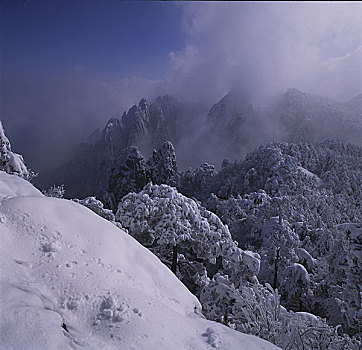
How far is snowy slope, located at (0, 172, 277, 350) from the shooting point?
246 centimetres

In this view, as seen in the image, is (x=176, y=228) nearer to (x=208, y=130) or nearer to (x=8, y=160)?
(x=8, y=160)

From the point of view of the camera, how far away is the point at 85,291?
3.15 metres

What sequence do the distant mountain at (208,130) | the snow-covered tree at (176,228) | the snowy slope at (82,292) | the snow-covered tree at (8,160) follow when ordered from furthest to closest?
the distant mountain at (208,130) → the snow-covered tree at (8,160) → the snow-covered tree at (176,228) → the snowy slope at (82,292)

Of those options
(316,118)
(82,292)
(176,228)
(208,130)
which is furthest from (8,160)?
(208,130)

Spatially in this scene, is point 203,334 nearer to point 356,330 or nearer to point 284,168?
point 356,330

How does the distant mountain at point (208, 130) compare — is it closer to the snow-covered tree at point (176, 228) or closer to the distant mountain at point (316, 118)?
the distant mountain at point (316, 118)

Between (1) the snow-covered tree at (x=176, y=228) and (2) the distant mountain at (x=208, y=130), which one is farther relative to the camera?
(2) the distant mountain at (x=208, y=130)

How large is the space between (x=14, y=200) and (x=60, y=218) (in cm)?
81

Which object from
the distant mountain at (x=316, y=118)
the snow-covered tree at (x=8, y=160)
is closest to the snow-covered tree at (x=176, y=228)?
the snow-covered tree at (x=8, y=160)

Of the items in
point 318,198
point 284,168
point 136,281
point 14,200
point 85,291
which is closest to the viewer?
point 85,291

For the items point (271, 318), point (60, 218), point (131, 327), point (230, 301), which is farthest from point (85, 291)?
point (230, 301)

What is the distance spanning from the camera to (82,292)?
3119mm

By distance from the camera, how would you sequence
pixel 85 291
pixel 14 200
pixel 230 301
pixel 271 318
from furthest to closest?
1. pixel 230 301
2. pixel 271 318
3. pixel 14 200
4. pixel 85 291

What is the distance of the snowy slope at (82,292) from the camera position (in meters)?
2.46
